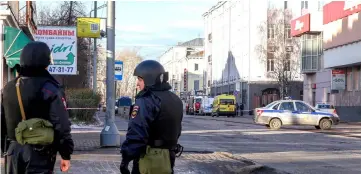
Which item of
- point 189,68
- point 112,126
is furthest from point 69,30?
point 189,68

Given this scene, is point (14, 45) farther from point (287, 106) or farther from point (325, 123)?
point (325, 123)

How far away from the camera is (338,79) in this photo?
4769 cm

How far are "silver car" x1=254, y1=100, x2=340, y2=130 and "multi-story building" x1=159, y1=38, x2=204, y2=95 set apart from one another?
83.3 m

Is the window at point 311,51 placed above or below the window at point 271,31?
below

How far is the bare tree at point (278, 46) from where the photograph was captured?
67000mm

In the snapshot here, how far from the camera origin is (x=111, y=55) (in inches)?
623

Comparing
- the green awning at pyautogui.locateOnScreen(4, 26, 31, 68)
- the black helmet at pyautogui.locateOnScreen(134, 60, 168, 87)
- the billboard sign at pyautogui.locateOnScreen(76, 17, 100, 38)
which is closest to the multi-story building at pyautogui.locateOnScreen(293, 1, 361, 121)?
the billboard sign at pyautogui.locateOnScreen(76, 17, 100, 38)

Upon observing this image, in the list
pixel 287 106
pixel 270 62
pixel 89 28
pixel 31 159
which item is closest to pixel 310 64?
pixel 270 62

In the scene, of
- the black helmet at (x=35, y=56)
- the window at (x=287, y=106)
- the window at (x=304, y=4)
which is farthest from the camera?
the window at (x=304, y=4)

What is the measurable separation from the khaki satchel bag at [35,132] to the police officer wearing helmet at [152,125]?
26.3 inches

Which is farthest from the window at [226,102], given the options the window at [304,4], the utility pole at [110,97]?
the utility pole at [110,97]

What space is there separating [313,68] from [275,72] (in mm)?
10315

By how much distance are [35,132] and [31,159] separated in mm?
250

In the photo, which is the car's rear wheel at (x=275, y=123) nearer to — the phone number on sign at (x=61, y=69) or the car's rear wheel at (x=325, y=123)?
the car's rear wheel at (x=325, y=123)
